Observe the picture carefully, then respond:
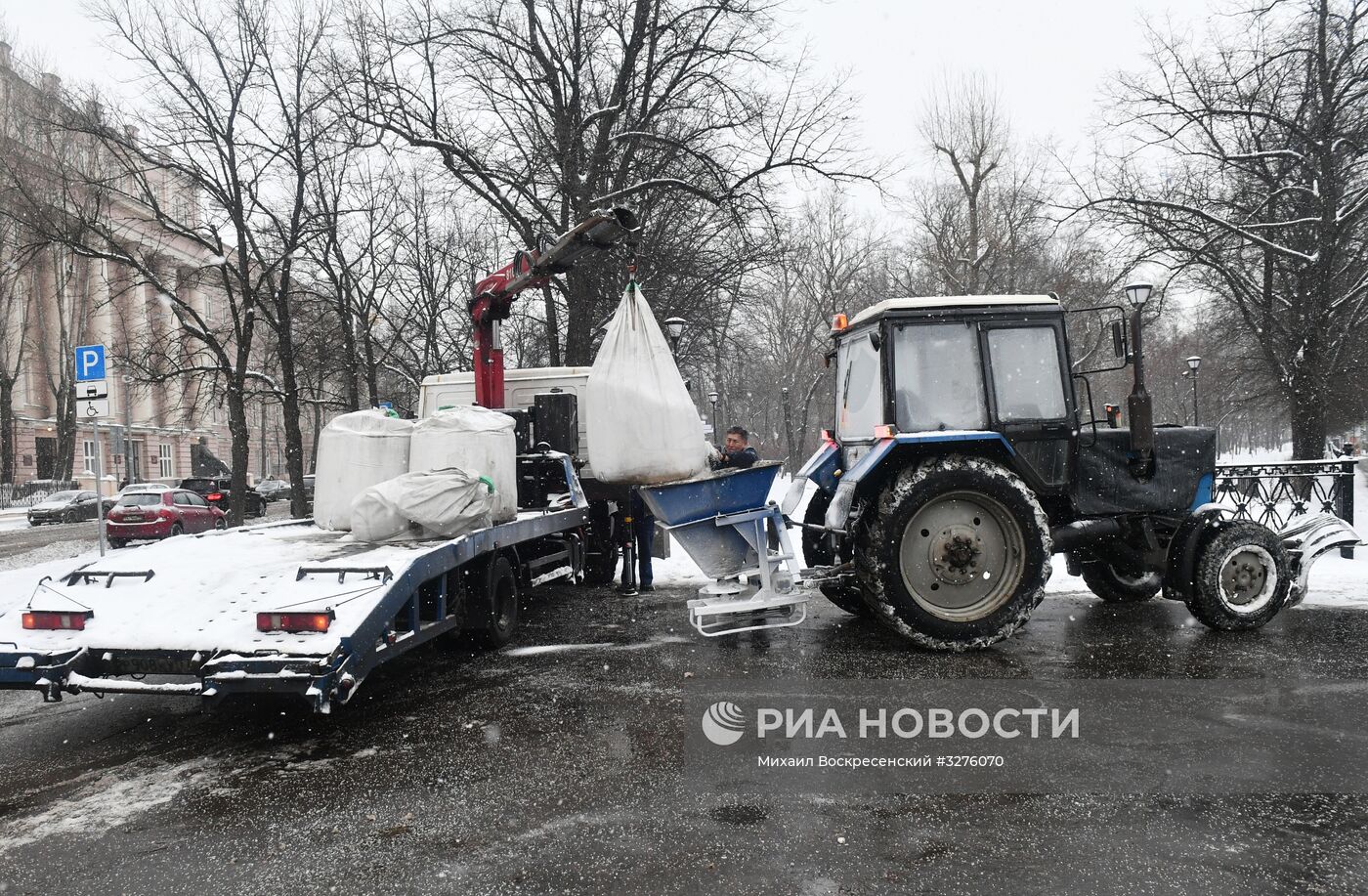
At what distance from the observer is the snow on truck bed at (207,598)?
4395 mm

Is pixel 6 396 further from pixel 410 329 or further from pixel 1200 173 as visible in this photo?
pixel 1200 173

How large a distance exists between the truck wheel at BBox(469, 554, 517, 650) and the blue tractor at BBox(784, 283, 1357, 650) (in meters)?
2.39

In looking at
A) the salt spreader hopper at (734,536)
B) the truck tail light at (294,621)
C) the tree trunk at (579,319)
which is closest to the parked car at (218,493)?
the tree trunk at (579,319)

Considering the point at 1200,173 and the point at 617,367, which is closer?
the point at 617,367

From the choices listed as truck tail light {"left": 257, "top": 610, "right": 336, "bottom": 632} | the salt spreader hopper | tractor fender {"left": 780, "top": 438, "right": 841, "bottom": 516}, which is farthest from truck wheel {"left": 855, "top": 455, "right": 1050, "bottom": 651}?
truck tail light {"left": 257, "top": 610, "right": 336, "bottom": 632}

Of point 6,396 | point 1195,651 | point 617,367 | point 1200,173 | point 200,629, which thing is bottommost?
point 1195,651

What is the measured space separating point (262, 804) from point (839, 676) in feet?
11.4

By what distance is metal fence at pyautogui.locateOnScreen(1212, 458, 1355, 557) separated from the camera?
11.3 meters

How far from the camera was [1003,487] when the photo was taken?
247 inches

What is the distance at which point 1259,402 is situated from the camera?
979 inches

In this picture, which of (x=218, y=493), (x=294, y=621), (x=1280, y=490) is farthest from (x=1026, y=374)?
(x=218, y=493)

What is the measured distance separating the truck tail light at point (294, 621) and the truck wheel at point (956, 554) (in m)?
3.64

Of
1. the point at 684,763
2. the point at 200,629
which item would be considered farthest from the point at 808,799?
the point at 200,629

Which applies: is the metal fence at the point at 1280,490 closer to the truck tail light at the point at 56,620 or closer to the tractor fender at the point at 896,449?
the tractor fender at the point at 896,449
